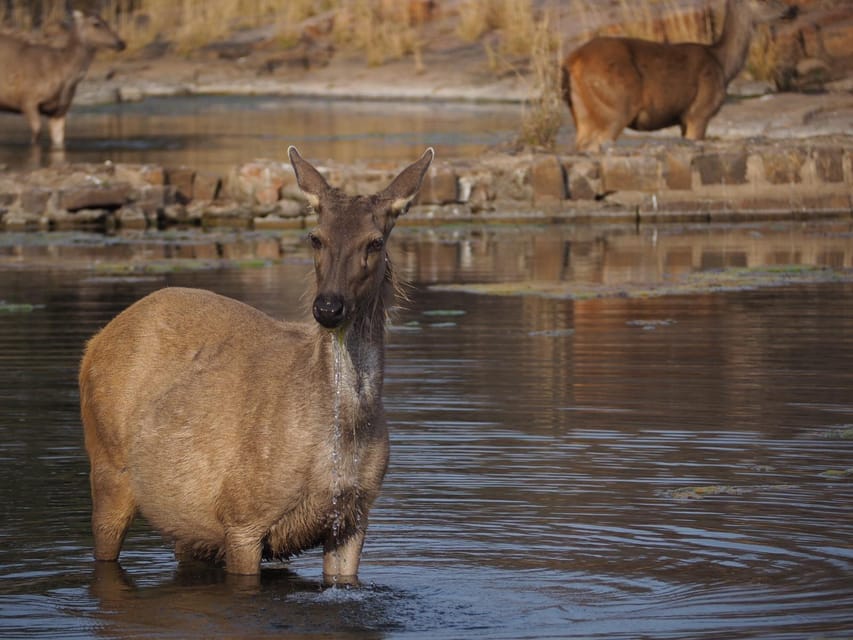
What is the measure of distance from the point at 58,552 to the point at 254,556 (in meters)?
1.61

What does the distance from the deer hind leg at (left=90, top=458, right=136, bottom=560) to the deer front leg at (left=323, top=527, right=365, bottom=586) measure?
97 centimetres

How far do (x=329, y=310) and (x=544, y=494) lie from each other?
3.07m

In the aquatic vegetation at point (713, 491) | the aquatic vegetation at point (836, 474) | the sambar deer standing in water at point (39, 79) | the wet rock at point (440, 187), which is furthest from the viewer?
the sambar deer standing in water at point (39, 79)

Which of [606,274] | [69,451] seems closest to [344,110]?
[606,274]

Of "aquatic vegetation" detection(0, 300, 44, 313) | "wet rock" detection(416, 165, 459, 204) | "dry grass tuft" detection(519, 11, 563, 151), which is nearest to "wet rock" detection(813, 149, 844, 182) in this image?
"dry grass tuft" detection(519, 11, 563, 151)

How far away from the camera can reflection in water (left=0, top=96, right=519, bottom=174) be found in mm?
28422

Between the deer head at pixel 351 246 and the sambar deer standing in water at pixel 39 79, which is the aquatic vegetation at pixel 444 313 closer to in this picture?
the deer head at pixel 351 246

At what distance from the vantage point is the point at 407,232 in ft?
71.5

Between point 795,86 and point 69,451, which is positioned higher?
point 795,86

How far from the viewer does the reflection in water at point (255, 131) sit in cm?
2842

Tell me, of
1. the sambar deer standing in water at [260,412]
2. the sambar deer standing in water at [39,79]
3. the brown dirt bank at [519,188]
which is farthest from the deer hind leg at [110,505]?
the sambar deer standing in water at [39,79]

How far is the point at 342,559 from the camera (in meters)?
7.54

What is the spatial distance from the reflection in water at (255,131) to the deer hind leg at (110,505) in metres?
17.5

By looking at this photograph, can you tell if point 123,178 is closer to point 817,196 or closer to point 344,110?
point 817,196
